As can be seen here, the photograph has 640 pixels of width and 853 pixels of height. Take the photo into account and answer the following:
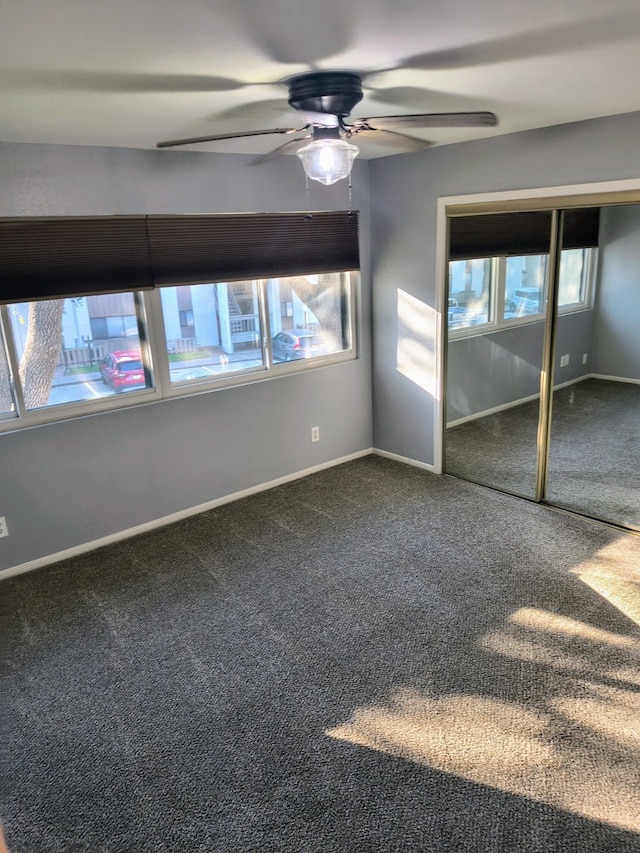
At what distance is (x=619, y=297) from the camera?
3.55 m

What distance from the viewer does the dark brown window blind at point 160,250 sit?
3.19m

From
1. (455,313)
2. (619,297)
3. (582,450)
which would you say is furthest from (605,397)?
(455,313)

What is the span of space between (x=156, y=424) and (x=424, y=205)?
92.1 inches

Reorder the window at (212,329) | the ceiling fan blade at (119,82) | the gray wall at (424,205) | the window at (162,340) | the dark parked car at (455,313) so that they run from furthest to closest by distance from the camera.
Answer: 1. the dark parked car at (455,313)
2. the window at (212,329)
3. the window at (162,340)
4. the gray wall at (424,205)
5. the ceiling fan blade at (119,82)

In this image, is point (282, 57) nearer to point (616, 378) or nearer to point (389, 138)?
point (389, 138)

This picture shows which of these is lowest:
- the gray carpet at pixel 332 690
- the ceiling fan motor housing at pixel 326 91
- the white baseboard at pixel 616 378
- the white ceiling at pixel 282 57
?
the gray carpet at pixel 332 690

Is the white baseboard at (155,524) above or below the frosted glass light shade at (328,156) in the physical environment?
below

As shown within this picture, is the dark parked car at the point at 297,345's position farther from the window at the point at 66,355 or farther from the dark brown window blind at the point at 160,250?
the window at the point at 66,355

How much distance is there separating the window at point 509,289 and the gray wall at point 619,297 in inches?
3.6

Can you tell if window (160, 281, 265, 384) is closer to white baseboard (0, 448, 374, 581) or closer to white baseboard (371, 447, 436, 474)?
white baseboard (0, 448, 374, 581)

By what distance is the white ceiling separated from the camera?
4.87 feet

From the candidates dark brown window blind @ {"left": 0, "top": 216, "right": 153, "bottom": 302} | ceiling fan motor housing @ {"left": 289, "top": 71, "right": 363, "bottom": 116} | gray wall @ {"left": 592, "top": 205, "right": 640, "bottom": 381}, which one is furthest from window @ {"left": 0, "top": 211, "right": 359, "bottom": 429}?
gray wall @ {"left": 592, "top": 205, "right": 640, "bottom": 381}

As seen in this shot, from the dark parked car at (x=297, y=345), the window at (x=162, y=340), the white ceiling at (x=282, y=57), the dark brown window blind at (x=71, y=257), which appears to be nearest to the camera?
the white ceiling at (x=282, y=57)

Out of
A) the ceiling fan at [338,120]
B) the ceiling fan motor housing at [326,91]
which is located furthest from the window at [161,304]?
the ceiling fan motor housing at [326,91]
